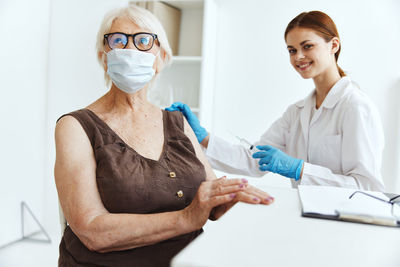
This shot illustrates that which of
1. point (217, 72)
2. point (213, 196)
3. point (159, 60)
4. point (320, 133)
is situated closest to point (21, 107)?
point (217, 72)

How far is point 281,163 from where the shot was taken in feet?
5.66

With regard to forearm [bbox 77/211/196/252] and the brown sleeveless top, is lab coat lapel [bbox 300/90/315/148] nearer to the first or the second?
the brown sleeveless top

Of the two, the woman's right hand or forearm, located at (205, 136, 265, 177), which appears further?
forearm, located at (205, 136, 265, 177)

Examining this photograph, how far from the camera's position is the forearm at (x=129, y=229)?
1.01 metres

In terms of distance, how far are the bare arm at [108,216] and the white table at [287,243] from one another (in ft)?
0.70

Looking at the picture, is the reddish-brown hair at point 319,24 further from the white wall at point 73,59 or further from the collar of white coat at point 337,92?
the white wall at point 73,59

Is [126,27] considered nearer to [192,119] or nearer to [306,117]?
[192,119]

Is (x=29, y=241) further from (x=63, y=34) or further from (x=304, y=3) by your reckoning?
(x=304, y=3)

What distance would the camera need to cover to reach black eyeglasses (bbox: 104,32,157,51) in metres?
1.34

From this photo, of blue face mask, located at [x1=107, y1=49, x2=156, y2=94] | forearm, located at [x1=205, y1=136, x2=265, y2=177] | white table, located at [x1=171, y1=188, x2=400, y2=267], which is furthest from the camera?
Answer: forearm, located at [x1=205, y1=136, x2=265, y2=177]

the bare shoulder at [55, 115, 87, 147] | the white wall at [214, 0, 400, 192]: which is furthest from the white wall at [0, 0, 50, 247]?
the bare shoulder at [55, 115, 87, 147]

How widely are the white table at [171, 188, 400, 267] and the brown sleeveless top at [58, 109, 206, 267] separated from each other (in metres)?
0.42

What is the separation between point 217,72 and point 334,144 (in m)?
1.49

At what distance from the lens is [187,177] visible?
4.10 ft
